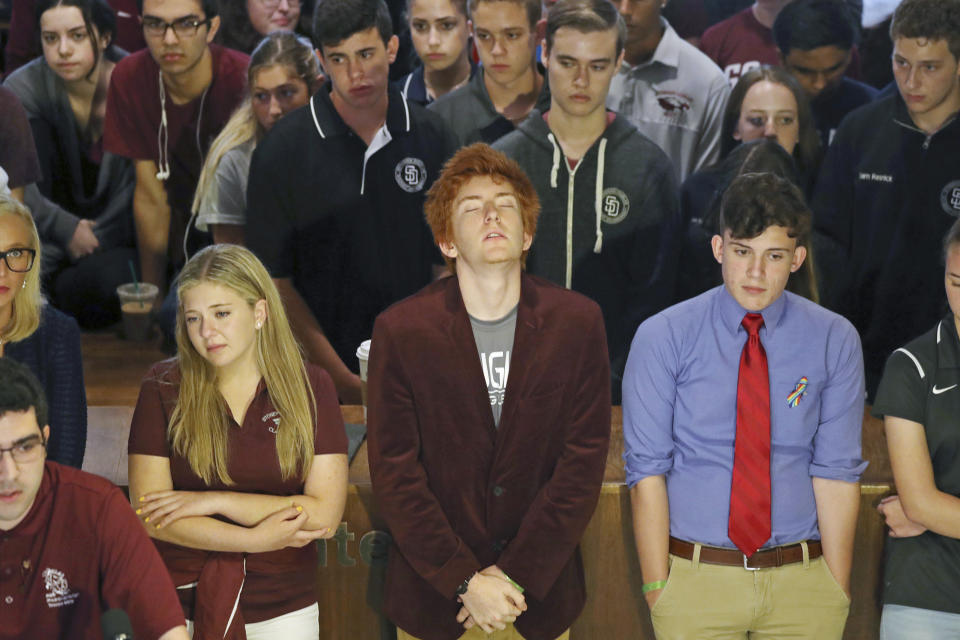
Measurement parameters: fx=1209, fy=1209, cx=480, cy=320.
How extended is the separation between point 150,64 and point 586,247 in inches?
67.4

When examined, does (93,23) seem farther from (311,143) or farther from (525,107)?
(525,107)

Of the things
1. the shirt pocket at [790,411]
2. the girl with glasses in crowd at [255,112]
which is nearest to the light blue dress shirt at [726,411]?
the shirt pocket at [790,411]

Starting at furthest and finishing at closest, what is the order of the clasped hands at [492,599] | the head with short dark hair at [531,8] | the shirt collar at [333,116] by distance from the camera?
the head with short dark hair at [531,8]
the shirt collar at [333,116]
the clasped hands at [492,599]

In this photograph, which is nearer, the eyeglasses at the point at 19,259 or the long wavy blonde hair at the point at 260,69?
the eyeglasses at the point at 19,259

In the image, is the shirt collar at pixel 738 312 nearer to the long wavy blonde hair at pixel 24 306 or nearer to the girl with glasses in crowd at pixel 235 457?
the girl with glasses in crowd at pixel 235 457

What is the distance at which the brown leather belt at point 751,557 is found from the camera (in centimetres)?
280

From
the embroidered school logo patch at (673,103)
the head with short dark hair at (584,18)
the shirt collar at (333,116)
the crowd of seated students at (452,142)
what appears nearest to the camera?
the head with short dark hair at (584,18)

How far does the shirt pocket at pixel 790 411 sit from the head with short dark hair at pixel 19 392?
162cm

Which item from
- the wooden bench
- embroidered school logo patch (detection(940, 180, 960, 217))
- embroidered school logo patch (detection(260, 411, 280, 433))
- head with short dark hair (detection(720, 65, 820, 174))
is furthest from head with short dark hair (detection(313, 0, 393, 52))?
embroidered school logo patch (detection(940, 180, 960, 217))

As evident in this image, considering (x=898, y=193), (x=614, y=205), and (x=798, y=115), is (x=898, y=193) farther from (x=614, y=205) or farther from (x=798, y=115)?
(x=614, y=205)

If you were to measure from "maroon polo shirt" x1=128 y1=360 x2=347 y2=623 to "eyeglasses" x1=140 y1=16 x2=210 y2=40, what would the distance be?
179cm

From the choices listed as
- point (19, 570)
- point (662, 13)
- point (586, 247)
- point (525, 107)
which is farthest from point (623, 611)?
point (662, 13)

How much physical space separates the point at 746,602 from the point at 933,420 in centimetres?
60

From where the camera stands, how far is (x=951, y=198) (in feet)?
13.2
